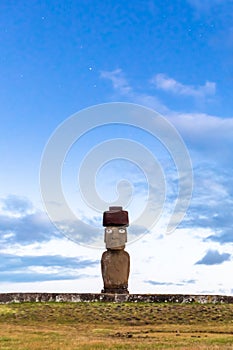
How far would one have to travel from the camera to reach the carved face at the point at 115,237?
1373 inches

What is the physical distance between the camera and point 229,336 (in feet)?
73.4

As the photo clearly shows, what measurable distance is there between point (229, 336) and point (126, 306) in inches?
365

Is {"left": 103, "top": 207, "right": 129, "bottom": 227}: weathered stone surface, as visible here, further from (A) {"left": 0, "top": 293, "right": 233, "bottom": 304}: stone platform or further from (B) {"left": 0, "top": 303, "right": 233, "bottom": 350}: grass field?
(B) {"left": 0, "top": 303, "right": 233, "bottom": 350}: grass field

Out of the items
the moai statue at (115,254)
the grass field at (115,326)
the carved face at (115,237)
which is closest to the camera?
the grass field at (115,326)

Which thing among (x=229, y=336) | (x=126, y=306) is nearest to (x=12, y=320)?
(x=126, y=306)

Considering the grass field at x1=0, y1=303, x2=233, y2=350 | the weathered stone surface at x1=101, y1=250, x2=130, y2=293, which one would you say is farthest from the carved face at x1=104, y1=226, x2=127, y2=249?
the grass field at x1=0, y1=303, x2=233, y2=350

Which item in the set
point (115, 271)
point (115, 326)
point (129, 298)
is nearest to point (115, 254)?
point (115, 271)

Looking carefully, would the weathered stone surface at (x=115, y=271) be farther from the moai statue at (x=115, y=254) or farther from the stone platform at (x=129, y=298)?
the stone platform at (x=129, y=298)

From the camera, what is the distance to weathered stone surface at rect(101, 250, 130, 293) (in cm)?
3462

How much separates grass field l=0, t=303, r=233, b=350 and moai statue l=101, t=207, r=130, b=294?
3.34 metres

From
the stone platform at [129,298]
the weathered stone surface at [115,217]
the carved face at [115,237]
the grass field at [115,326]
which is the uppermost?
the weathered stone surface at [115,217]

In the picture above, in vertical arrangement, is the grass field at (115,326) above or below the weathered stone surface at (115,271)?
below

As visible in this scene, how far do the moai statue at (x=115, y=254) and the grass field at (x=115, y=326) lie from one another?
131 inches

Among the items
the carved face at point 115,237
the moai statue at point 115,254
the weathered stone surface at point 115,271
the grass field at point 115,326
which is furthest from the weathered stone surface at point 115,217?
the grass field at point 115,326
